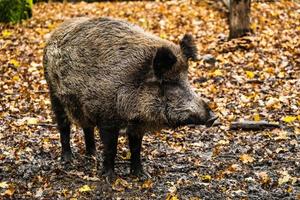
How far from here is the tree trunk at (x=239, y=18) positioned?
43.7 ft

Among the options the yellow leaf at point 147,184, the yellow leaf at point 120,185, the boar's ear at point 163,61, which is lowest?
the yellow leaf at point 120,185

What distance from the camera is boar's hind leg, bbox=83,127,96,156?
7820 mm

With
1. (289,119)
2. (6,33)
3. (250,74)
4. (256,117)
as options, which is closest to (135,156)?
(256,117)

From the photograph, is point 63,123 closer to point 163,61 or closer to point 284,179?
point 163,61

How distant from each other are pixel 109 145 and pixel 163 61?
3.94 feet

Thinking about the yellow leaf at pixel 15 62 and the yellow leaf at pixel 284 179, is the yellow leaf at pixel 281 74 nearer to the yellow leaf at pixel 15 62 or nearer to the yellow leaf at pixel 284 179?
the yellow leaf at pixel 284 179

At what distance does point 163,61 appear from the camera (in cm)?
633

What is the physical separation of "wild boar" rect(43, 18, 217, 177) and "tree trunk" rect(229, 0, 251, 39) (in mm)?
→ 6550

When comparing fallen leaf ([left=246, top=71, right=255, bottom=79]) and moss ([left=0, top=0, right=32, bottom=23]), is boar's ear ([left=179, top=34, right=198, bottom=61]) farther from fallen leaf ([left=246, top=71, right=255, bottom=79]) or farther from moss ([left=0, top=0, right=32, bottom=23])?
moss ([left=0, top=0, right=32, bottom=23])

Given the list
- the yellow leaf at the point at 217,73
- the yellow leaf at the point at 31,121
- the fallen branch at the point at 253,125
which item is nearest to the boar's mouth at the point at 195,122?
the fallen branch at the point at 253,125

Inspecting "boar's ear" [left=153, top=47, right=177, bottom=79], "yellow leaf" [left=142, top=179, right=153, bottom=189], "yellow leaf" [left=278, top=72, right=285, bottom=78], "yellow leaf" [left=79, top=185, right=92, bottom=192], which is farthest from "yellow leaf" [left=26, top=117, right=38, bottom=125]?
"yellow leaf" [left=278, top=72, right=285, bottom=78]

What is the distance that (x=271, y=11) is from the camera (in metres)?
15.8

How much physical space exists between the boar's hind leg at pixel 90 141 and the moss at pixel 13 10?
8576 mm

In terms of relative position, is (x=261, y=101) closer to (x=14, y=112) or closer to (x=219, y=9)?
(x=14, y=112)
